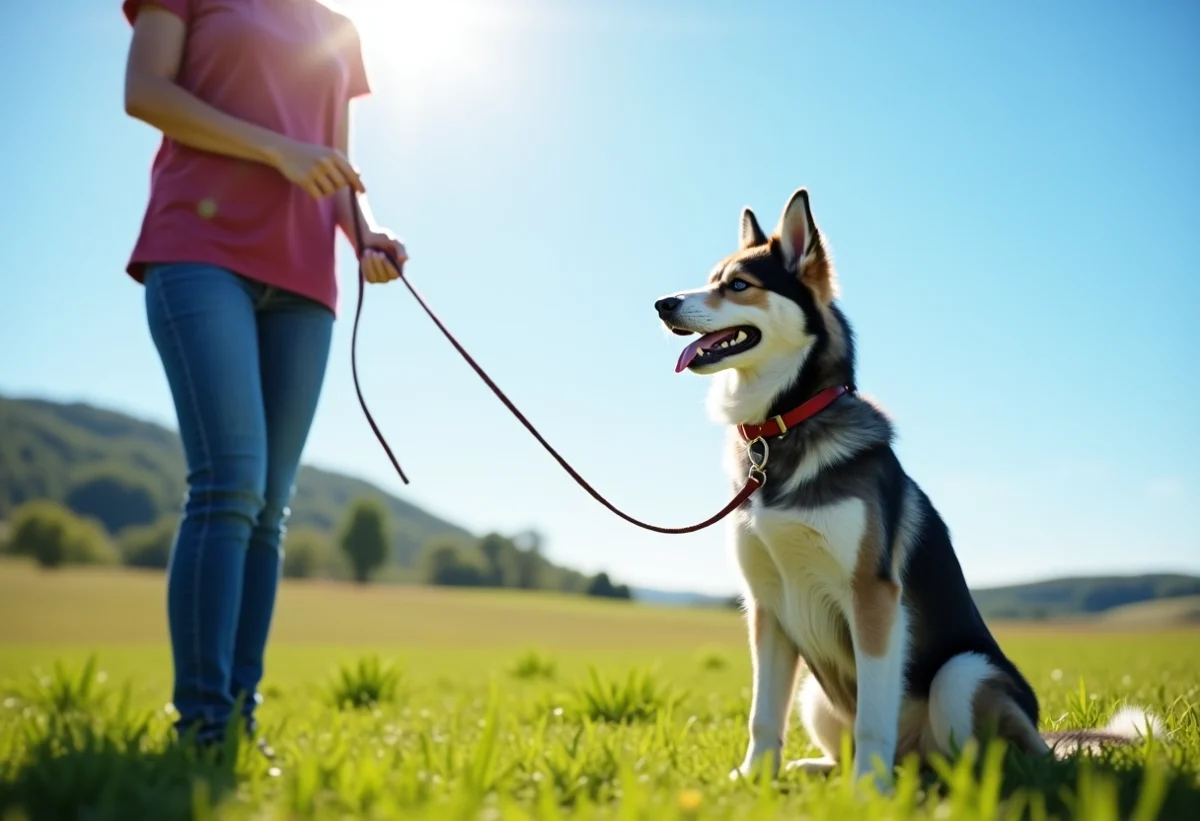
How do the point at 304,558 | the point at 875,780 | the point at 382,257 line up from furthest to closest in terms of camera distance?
the point at 304,558
the point at 382,257
the point at 875,780

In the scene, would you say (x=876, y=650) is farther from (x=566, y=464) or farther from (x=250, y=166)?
(x=250, y=166)

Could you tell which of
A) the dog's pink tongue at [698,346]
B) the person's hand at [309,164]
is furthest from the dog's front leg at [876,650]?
the person's hand at [309,164]

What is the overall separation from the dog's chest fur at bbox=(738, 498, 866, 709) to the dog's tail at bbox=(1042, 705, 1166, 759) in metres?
0.78

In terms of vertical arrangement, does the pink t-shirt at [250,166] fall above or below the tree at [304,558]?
above

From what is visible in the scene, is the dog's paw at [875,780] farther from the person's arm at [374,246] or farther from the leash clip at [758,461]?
the person's arm at [374,246]

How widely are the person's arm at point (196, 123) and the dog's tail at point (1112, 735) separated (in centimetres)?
346

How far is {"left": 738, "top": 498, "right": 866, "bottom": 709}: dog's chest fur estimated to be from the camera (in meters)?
3.11

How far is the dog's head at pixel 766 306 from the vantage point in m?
3.55

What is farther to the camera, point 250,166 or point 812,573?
point 250,166

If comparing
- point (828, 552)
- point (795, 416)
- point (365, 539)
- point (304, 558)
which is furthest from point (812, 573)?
point (304, 558)

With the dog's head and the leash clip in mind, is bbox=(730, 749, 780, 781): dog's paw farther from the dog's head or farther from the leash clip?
the dog's head

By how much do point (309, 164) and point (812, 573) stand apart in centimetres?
252

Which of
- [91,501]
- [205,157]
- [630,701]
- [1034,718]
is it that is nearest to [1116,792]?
[1034,718]

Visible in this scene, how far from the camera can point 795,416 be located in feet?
11.2
